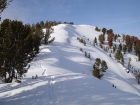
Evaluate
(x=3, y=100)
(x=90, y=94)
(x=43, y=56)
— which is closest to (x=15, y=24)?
(x=3, y=100)

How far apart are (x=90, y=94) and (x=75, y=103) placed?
80.3 inches

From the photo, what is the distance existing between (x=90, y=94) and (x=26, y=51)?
8520 mm

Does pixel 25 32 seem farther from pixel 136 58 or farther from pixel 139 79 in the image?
pixel 136 58

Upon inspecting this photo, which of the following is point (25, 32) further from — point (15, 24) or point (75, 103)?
point (75, 103)

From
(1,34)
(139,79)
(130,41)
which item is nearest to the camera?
(1,34)

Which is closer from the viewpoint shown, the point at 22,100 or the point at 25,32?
the point at 22,100

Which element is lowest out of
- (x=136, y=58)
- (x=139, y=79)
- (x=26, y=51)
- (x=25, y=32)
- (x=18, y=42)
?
(x=139, y=79)

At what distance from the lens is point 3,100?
871cm

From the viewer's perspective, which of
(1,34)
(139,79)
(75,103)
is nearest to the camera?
(75,103)

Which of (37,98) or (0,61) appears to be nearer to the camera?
(37,98)

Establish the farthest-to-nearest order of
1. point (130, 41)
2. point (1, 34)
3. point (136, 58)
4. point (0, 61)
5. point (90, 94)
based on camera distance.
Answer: point (130, 41) → point (136, 58) → point (1, 34) → point (0, 61) → point (90, 94)

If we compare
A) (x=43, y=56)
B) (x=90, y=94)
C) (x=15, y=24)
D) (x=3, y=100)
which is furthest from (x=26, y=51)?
(x=43, y=56)

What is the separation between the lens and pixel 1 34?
41.4 ft

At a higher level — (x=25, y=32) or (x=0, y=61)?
(x=25, y=32)
